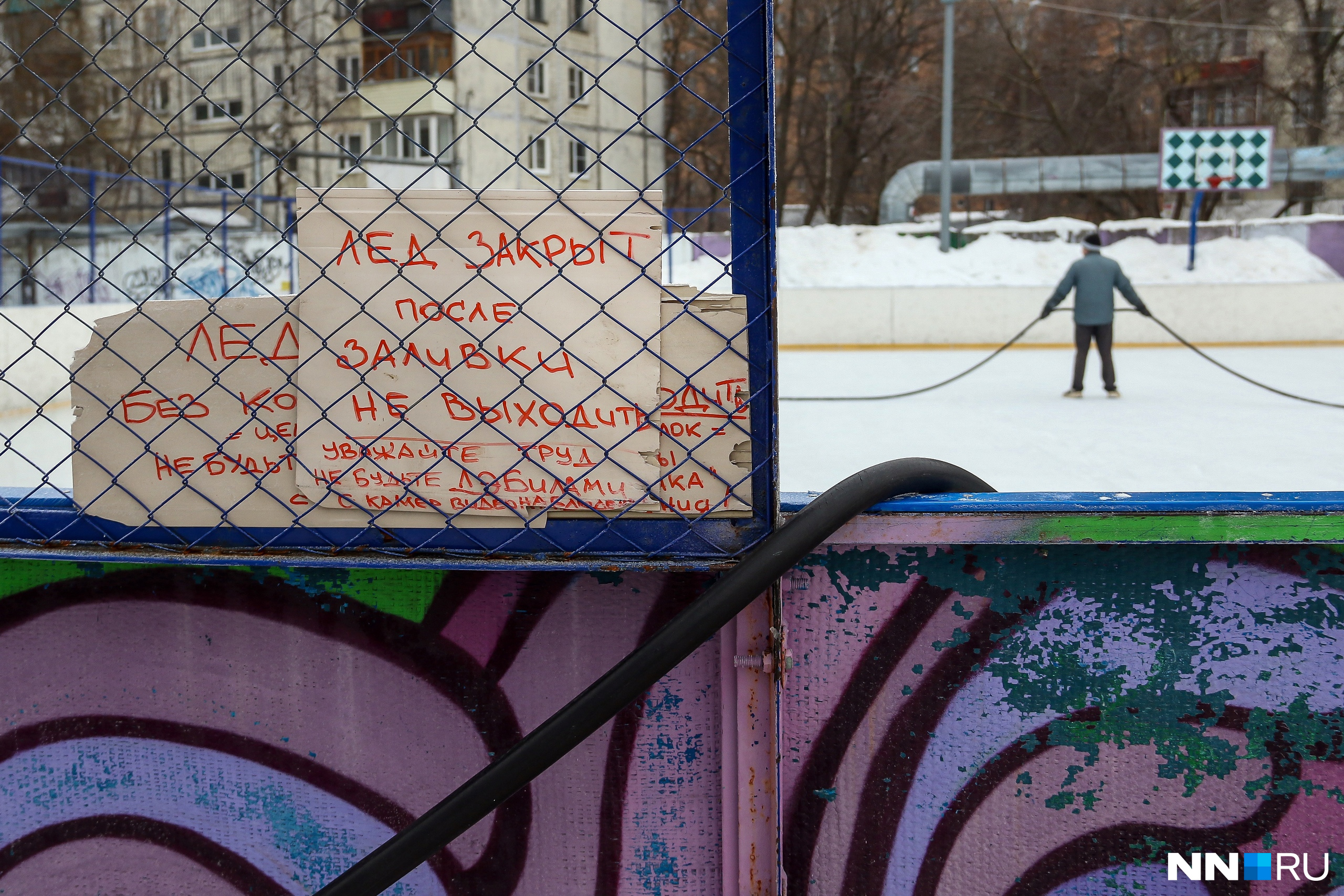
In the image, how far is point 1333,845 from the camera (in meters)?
1.26

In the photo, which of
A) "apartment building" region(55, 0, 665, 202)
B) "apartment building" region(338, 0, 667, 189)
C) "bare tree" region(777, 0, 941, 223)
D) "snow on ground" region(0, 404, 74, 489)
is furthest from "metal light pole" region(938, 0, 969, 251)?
"snow on ground" region(0, 404, 74, 489)

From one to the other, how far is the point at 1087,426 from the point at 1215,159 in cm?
984

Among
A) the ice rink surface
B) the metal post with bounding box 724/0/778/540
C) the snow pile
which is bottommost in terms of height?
the ice rink surface

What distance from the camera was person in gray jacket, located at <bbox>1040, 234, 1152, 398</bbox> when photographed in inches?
335

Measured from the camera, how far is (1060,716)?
50.7 inches

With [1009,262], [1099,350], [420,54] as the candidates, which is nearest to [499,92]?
[420,54]

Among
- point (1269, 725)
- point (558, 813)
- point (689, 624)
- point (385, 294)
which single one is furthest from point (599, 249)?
point (1269, 725)

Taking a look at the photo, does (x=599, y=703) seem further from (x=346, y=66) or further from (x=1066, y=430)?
(x=346, y=66)

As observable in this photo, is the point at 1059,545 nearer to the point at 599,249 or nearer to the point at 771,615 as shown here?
the point at 771,615

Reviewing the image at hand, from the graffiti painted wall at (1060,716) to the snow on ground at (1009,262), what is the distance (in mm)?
13399

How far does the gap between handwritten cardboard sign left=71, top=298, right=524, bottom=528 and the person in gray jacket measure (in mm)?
8095

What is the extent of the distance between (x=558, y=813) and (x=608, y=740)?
5.2 inches

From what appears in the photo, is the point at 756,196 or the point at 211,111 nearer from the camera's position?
the point at 756,196

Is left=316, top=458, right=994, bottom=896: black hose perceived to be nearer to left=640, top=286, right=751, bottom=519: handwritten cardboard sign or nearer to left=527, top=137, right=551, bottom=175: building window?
left=640, top=286, right=751, bottom=519: handwritten cardboard sign
